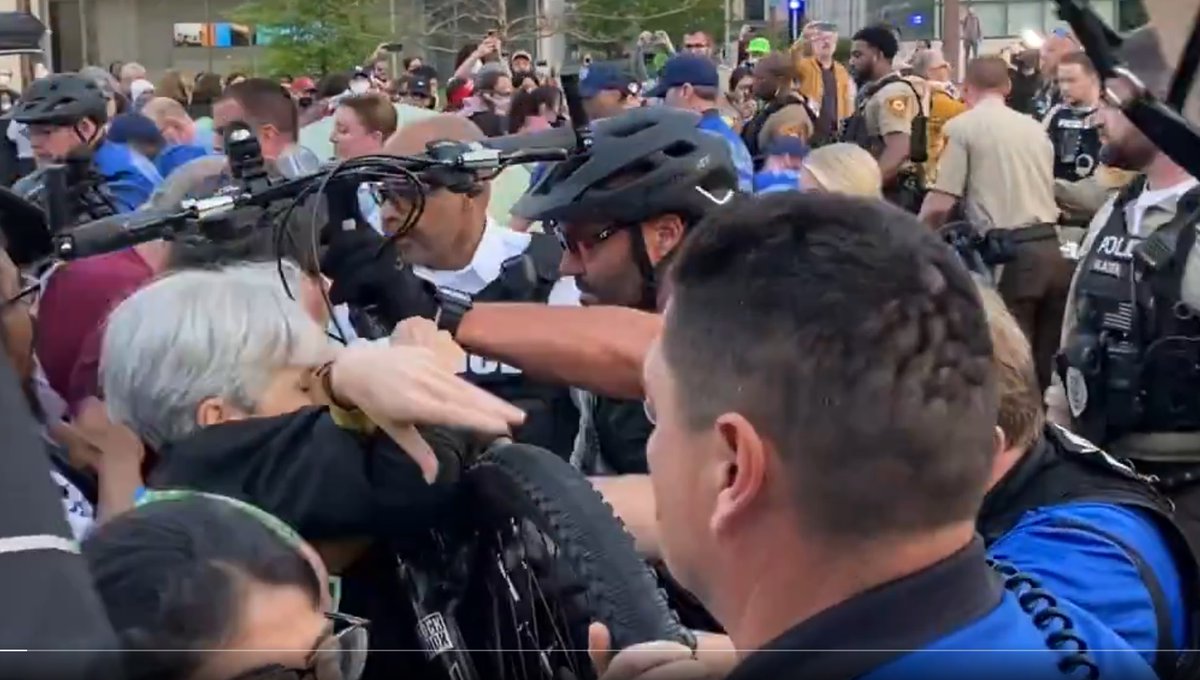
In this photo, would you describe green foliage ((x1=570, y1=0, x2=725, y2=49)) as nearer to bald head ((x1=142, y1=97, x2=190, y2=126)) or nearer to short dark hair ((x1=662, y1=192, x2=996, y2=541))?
bald head ((x1=142, y1=97, x2=190, y2=126))

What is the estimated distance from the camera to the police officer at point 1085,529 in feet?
7.26

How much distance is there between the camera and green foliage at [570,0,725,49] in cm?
2772

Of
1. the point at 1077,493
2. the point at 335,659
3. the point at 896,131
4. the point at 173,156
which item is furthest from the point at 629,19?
the point at 335,659

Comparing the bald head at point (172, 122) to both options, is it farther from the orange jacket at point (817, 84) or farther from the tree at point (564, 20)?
the tree at point (564, 20)

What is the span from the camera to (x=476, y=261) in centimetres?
464

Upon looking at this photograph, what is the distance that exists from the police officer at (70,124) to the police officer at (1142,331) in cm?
418

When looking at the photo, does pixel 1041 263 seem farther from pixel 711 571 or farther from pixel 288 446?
pixel 711 571

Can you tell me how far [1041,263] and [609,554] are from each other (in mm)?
6039

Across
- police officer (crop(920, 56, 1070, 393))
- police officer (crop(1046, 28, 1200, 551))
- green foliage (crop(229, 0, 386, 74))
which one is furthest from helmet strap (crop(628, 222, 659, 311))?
green foliage (crop(229, 0, 386, 74))

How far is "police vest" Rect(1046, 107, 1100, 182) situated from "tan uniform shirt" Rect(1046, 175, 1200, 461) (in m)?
3.30

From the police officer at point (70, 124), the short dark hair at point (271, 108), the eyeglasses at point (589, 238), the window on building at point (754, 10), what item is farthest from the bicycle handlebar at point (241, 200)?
the window on building at point (754, 10)

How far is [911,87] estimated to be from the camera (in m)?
10.3

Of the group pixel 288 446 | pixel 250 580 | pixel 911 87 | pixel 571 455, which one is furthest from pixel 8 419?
pixel 911 87

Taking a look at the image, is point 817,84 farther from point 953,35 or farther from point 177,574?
point 177,574
